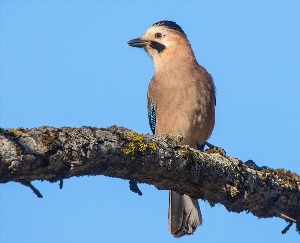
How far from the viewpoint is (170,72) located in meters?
9.12

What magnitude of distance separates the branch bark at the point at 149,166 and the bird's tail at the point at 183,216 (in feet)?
4.86

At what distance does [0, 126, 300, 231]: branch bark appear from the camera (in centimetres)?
424

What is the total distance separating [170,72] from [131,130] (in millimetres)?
4102

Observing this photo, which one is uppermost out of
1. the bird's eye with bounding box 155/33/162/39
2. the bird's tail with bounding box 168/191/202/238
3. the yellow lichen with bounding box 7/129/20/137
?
the bird's eye with bounding box 155/33/162/39

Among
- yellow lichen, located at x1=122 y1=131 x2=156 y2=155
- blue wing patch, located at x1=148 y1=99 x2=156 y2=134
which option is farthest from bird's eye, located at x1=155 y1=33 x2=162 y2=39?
yellow lichen, located at x1=122 y1=131 x2=156 y2=155

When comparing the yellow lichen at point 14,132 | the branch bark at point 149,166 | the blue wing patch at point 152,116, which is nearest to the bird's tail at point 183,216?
the blue wing patch at point 152,116

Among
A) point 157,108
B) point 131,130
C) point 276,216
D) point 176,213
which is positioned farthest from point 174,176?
point 157,108

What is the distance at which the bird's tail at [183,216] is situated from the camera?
768 cm

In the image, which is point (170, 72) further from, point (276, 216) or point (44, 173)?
point (44, 173)

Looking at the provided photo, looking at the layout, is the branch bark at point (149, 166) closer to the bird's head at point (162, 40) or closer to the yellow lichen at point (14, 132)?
the yellow lichen at point (14, 132)

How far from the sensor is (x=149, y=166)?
16.8 feet

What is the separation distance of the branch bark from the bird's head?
3685mm

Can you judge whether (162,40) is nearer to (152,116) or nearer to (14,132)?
(152,116)

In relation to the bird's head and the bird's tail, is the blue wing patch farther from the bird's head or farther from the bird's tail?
the bird's tail
